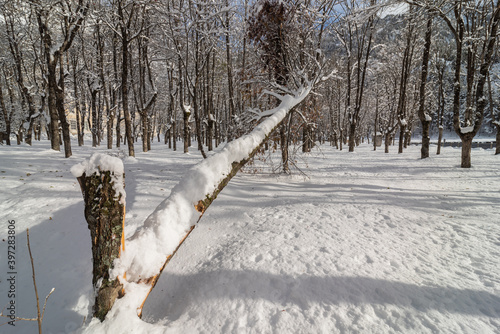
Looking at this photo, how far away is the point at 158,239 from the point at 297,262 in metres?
1.77

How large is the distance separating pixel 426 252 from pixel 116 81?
70.4ft

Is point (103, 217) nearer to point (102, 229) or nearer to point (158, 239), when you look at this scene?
point (102, 229)

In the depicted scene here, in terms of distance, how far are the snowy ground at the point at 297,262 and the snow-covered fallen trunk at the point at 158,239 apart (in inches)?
9.2

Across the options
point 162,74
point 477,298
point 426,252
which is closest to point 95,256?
point 477,298

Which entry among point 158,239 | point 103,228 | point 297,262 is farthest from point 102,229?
point 297,262

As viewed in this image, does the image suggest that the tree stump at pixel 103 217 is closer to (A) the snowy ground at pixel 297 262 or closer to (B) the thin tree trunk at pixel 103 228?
(B) the thin tree trunk at pixel 103 228

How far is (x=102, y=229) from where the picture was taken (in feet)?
5.29

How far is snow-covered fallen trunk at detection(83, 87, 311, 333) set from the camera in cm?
167

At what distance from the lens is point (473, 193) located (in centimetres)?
542

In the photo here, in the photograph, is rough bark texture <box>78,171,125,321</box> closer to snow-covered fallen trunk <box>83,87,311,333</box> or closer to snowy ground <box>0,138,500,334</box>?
snow-covered fallen trunk <box>83,87,311,333</box>

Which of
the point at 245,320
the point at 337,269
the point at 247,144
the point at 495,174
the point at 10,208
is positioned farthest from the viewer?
the point at 495,174

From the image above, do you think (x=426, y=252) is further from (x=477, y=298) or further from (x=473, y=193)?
(x=473, y=193)

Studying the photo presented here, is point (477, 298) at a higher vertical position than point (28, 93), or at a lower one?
lower

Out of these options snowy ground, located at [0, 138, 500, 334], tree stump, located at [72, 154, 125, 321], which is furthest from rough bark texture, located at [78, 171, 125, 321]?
snowy ground, located at [0, 138, 500, 334]
